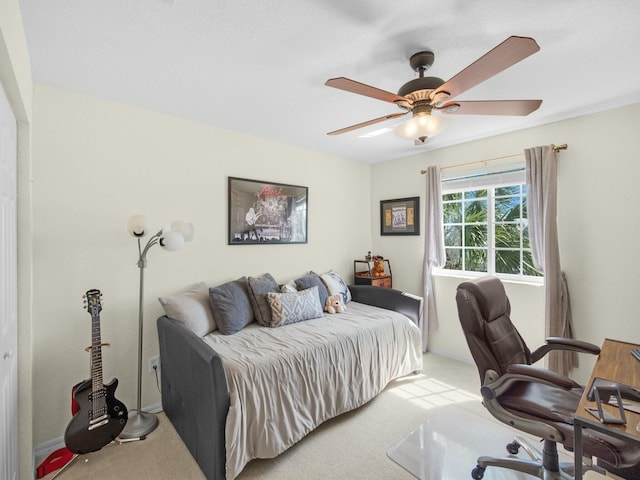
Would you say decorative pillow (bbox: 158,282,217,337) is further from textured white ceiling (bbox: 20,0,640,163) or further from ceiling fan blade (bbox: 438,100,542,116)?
ceiling fan blade (bbox: 438,100,542,116)

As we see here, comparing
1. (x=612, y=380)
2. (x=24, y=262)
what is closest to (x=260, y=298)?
(x=24, y=262)

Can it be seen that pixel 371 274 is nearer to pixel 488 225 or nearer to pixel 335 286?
pixel 335 286

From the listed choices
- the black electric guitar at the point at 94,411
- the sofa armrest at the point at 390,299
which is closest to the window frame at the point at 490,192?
the sofa armrest at the point at 390,299

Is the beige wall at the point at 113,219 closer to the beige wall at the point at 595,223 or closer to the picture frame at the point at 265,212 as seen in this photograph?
the picture frame at the point at 265,212

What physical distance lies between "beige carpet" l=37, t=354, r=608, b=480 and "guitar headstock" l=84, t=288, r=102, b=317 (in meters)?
0.91

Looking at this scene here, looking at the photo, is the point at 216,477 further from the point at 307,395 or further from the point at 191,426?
the point at 307,395

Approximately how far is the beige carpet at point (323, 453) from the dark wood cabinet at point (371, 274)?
145 cm

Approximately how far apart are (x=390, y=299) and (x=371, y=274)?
0.68 metres

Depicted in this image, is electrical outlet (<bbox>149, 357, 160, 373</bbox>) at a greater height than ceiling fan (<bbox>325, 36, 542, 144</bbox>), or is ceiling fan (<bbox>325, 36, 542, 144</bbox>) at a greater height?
ceiling fan (<bbox>325, 36, 542, 144</bbox>)

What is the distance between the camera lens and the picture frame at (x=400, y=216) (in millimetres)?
3785

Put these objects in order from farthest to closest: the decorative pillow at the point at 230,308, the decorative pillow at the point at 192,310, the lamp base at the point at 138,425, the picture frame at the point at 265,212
Answer: the picture frame at the point at 265,212, the decorative pillow at the point at 230,308, the decorative pillow at the point at 192,310, the lamp base at the point at 138,425

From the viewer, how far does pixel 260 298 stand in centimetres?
275

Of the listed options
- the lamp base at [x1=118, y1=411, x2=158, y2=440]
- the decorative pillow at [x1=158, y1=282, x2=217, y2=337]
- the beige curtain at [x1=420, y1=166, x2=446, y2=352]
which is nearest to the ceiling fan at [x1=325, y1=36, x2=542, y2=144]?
the beige curtain at [x1=420, y1=166, x2=446, y2=352]

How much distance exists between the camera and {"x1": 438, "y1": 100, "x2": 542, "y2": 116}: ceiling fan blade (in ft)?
5.43
